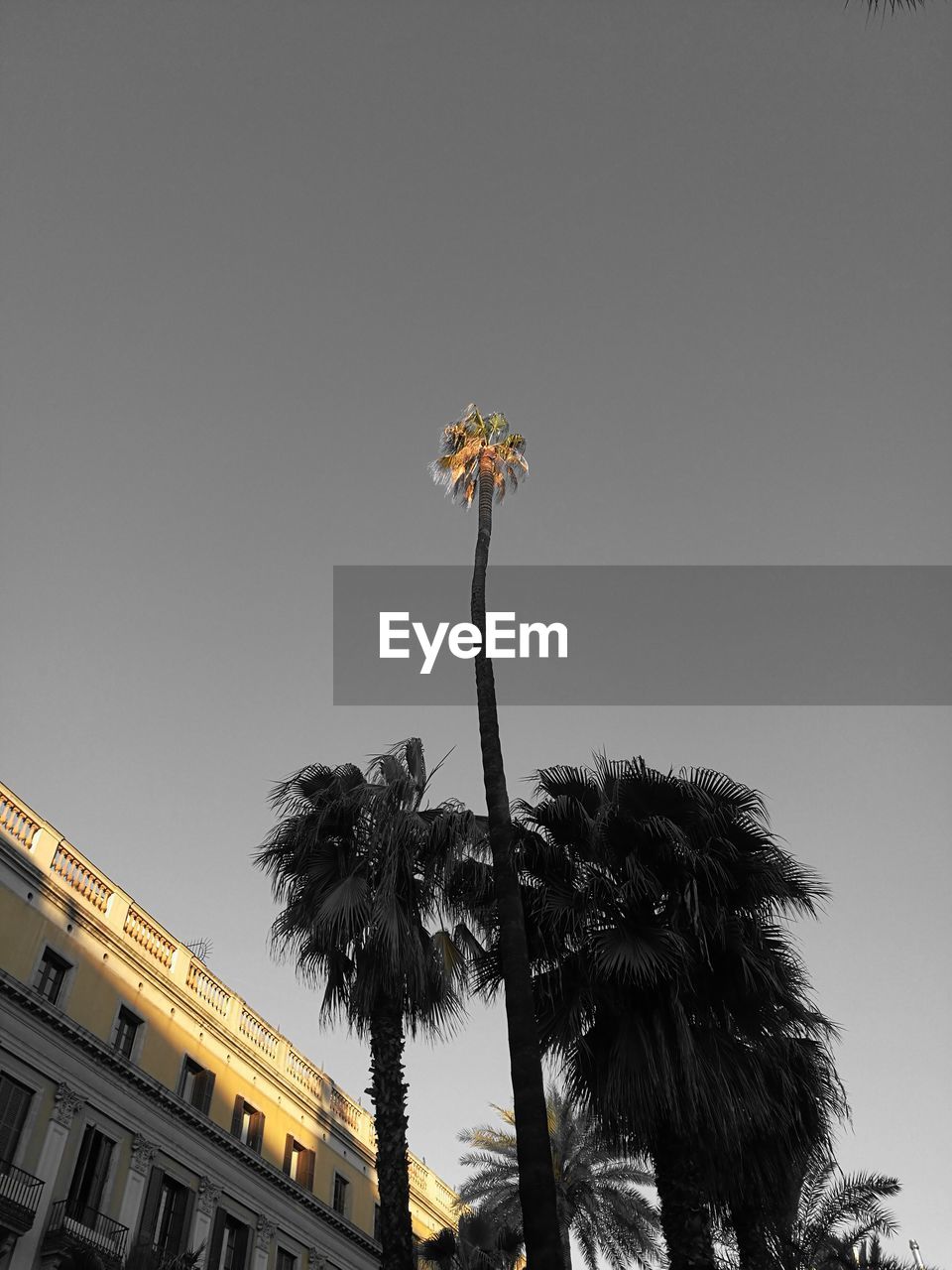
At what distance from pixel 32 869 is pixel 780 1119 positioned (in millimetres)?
16806

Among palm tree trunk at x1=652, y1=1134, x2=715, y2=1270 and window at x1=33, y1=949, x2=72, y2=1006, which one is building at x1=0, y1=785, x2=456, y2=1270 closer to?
window at x1=33, y1=949, x2=72, y2=1006

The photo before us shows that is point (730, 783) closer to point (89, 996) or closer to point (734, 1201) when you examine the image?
point (734, 1201)

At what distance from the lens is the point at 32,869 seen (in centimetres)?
2403

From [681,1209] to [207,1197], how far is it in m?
18.1

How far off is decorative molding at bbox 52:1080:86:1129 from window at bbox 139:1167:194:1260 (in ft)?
10.5

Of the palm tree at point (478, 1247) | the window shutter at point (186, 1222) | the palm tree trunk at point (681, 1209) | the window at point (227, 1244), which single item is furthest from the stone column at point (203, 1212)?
the palm tree trunk at point (681, 1209)

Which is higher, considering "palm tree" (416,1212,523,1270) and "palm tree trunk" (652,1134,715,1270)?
"palm tree" (416,1212,523,1270)

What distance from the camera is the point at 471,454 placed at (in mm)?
24469

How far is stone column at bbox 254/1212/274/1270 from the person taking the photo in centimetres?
2861

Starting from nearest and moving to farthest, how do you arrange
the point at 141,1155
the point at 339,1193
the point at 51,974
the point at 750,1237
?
the point at 750,1237 → the point at 51,974 → the point at 141,1155 → the point at 339,1193

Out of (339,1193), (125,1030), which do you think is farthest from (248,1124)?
(125,1030)

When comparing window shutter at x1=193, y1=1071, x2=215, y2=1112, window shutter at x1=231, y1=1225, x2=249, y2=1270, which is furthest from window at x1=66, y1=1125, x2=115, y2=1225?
window shutter at x1=231, y1=1225, x2=249, y2=1270

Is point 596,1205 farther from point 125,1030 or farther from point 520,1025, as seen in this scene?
point 520,1025

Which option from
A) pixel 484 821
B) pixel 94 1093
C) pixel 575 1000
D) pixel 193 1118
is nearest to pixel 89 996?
pixel 94 1093
